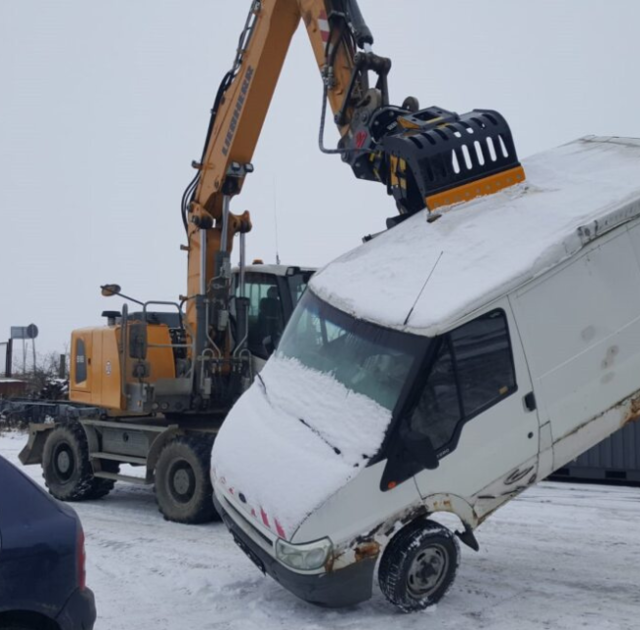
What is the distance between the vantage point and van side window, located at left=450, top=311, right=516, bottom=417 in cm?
639

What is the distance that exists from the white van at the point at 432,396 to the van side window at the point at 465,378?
11 mm

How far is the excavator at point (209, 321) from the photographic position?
9789 mm

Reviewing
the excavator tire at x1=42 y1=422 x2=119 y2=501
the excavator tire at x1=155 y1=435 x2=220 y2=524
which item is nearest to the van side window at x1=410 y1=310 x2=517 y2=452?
the excavator tire at x1=155 y1=435 x2=220 y2=524

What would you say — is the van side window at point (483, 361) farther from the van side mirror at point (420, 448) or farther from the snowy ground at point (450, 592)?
the snowy ground at point (450, 592)

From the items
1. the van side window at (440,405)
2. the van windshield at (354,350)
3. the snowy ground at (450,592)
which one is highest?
the van windshield at (354,350)

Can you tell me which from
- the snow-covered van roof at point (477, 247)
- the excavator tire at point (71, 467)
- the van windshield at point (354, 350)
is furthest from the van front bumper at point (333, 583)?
the excavator tire at point (71, 467)

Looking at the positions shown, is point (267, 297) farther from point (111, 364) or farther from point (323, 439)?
A: point (323, 439)

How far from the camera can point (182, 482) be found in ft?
34.4

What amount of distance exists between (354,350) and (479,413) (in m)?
1.05

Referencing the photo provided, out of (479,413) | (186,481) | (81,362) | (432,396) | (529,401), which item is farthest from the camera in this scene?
(81,362)

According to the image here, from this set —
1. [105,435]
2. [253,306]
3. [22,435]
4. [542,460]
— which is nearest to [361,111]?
[253,306]

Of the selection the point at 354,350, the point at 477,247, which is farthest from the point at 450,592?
the point at 477,247

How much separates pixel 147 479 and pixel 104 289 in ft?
8.13

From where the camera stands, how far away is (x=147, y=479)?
1112 centimetres
